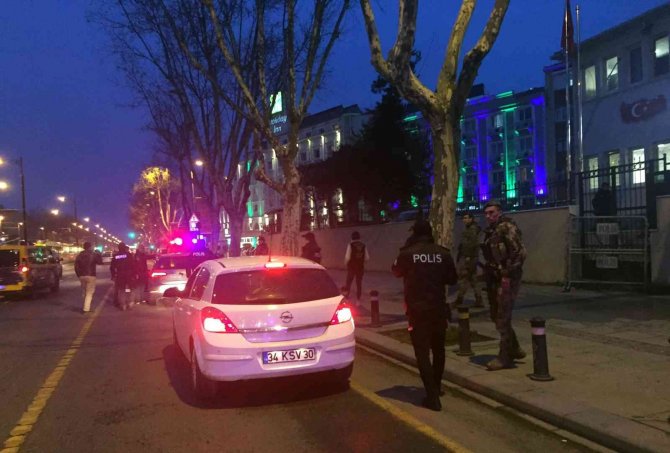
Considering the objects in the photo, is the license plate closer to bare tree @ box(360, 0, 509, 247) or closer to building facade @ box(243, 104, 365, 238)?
bare tree @ box(360, 0, 509, 247)

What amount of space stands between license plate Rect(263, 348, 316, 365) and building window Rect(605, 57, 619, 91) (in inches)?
808

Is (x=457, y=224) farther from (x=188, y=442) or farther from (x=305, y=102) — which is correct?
(x=188, y=442)

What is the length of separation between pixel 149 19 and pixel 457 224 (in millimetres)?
11832

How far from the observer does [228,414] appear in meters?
5.85

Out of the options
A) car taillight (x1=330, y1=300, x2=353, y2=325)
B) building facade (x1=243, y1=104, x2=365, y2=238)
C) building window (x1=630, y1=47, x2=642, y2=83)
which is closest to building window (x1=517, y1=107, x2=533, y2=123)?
building facade (x1=243, y1=104, x2=365, y2=238)

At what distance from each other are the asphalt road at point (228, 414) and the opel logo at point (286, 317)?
2.92 feet

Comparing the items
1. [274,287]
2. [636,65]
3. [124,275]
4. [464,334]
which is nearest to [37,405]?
[274,287]

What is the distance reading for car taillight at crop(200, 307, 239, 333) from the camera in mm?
6016

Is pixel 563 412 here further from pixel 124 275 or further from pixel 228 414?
pixel 124 275

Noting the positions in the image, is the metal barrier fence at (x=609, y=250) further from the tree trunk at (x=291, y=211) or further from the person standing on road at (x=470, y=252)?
the tree trunk at (x=291, y=211)

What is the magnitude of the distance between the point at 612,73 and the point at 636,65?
1126 mm

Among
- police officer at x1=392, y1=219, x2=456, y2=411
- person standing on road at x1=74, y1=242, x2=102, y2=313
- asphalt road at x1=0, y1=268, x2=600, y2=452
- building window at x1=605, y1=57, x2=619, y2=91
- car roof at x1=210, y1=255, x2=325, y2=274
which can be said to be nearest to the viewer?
asphalt road at x1=0, y1=268, x2=600, y2=452

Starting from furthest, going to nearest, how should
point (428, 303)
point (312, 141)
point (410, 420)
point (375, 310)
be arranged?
point (312, 141)
point (375, 310)
point (428, 303)
point (410, 420)

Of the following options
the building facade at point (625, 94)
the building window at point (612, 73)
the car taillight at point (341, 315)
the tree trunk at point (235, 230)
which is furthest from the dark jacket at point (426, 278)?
the tree trunk at point (235, 230)
